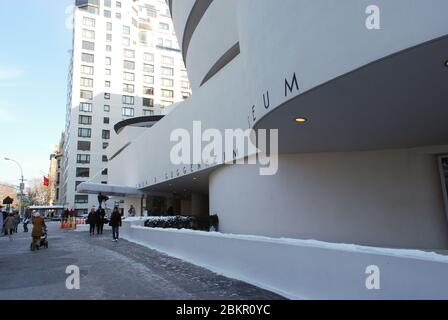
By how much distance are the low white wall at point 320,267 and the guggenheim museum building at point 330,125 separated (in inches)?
1.3

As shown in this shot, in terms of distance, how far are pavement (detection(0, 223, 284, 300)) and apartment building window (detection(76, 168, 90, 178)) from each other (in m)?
62.8

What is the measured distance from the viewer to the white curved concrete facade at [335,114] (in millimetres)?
5422

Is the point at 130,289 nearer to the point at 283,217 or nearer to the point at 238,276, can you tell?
the point at 238,276

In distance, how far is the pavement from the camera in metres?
6.57

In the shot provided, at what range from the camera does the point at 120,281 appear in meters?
7.85

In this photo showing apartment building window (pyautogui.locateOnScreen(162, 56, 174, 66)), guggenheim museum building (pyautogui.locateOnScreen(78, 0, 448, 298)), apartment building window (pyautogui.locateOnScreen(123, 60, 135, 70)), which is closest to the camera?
guggenheim museum building (pyautogui.locateOnScreen(78, 0, 448, 298))

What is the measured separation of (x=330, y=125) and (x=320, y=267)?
3.78 meters

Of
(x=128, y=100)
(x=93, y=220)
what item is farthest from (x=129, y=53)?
(x=93, y=220)
